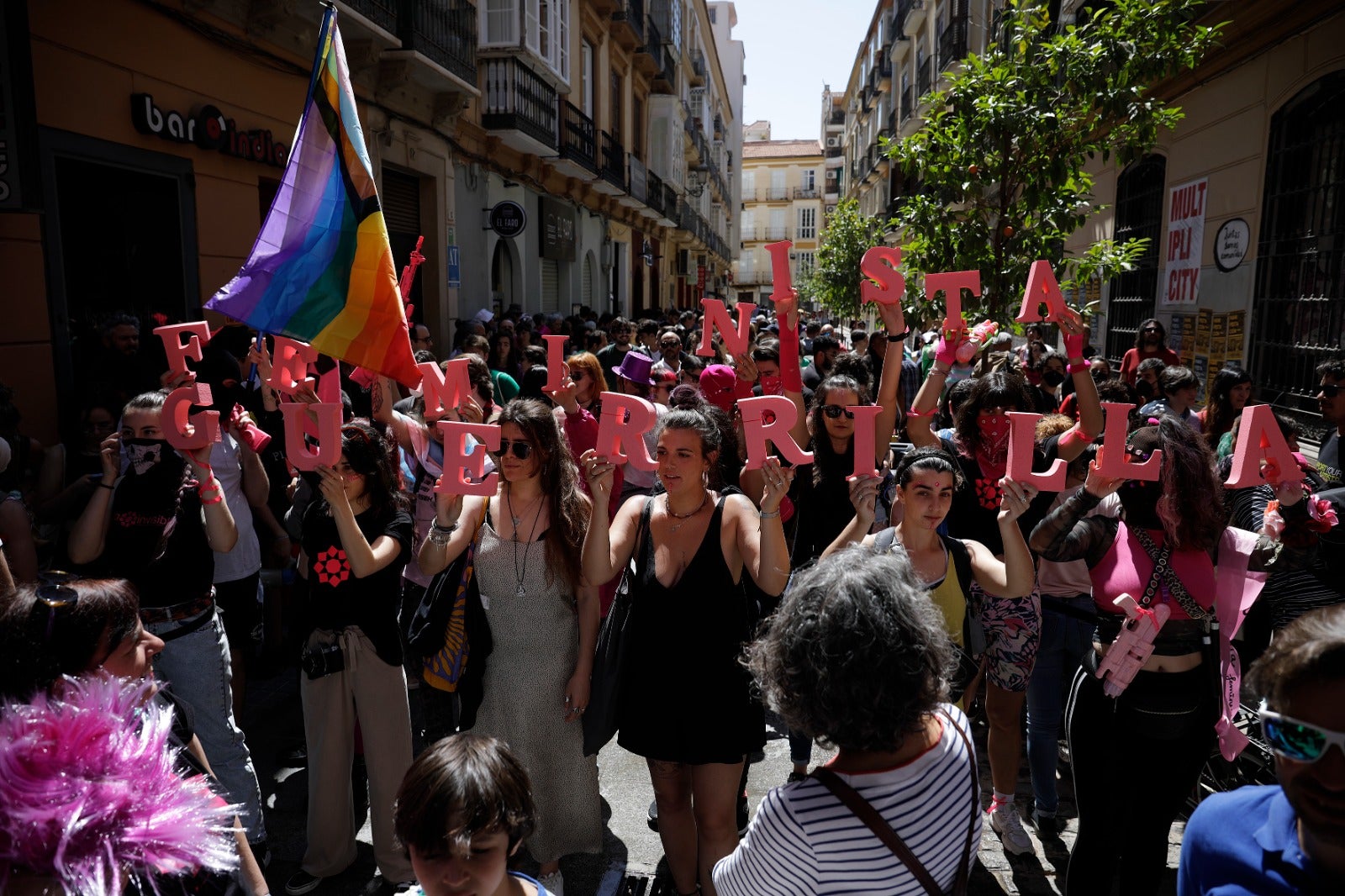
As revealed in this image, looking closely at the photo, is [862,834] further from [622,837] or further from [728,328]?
[728,328]

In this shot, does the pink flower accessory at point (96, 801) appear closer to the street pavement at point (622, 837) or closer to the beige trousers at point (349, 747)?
the beige trousers at point (349, 747)

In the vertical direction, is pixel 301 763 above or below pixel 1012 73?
below

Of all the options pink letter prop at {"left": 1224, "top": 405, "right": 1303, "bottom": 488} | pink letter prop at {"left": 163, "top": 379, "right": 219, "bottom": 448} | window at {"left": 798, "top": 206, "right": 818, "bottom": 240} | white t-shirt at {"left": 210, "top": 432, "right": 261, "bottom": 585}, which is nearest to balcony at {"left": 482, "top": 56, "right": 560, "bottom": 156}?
white t-shirt at {"left": 210, "top": 432, "right": 261, "bottom": 585}

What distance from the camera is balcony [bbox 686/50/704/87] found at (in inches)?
1388

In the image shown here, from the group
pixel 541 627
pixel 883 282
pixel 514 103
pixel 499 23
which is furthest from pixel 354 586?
pixel 499 23

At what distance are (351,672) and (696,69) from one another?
37.3 meters

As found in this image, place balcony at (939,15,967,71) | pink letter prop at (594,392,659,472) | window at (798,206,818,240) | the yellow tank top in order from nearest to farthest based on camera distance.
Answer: pink letter prop at (594,392,659,472) < the yellow tank top < balcony at (939,15,967,71) < window at (798,206,818,240)

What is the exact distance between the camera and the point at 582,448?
200 inches

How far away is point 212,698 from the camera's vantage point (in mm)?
3195

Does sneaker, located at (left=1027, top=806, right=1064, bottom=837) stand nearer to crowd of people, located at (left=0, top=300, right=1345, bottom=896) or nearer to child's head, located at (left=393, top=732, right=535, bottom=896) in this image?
crowd of people, located at (left=0, top=300, right=1345, bottom=896)

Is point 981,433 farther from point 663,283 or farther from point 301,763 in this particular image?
point 663,283

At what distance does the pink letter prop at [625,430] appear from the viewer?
9.40 ft

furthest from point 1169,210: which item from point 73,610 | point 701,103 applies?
point 701,103

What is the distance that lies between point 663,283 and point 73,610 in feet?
109
